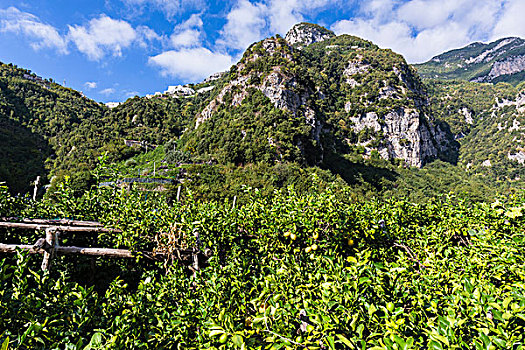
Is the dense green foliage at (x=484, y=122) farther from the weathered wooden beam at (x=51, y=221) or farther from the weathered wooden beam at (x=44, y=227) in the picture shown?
the weathered wooden beam at (x=51, y=221)

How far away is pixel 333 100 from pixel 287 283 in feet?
317

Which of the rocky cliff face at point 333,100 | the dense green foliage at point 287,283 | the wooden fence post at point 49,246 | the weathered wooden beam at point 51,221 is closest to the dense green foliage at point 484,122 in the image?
the rocky cliff face at point 333,100

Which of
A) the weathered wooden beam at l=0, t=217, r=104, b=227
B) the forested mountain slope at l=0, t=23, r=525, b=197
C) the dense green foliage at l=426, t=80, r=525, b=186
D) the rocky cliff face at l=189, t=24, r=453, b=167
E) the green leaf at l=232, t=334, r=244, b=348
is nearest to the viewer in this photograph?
the green leaf at l=232, t=334, r=244, b=348

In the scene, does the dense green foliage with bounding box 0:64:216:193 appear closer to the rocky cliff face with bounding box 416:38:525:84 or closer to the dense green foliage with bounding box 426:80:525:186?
the dense green foliage with bounding box 426:80:525:186

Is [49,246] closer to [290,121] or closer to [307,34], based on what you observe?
[290,121]

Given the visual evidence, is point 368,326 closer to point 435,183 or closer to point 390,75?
point 435,183

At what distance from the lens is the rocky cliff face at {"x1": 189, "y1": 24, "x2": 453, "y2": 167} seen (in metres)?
49.6

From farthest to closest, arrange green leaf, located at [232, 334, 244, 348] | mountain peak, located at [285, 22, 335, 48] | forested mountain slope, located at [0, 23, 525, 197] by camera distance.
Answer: mountain peak, located at [285, 22, 335, 48] → forested mountain slope, located at [0, 23, 525, 197] → green leaf, located at [232, 334, 244, 348]

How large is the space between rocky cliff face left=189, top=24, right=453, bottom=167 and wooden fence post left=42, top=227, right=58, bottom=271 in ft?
130

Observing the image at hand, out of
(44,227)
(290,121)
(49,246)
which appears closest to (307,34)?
(290,121)

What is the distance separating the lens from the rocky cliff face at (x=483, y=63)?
141 m

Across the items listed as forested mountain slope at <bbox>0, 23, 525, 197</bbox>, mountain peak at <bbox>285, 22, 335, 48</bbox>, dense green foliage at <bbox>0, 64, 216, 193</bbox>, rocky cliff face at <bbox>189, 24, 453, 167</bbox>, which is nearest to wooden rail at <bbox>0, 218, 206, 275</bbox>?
forested mountain slope at <bbox>0, 23, 525, 197</bbox>

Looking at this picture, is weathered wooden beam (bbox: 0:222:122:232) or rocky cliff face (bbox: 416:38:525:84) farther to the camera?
rocky cliff face (bbox: 416:38:525:84)

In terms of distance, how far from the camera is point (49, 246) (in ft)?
12.1
